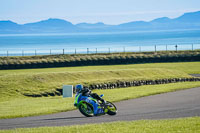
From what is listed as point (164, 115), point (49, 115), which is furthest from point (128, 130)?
point (49, 115)

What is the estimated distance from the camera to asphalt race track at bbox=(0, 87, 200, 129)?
16.8 metres

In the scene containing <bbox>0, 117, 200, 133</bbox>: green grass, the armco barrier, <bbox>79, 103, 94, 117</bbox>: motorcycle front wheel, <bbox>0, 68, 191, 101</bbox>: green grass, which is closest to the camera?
<bbox>0, 117, 200, 133</bbox>: green grass

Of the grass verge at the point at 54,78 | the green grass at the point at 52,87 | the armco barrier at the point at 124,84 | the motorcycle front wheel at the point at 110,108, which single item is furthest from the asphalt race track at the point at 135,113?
the grass verge at the point at 54,78

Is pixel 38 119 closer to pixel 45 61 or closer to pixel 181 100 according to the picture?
pixel 181 100

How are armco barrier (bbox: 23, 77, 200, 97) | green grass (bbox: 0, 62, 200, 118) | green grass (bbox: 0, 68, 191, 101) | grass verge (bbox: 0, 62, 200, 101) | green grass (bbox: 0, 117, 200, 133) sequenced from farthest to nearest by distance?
armco barrier (bbox: 23, 77, 200, 97) < green grass (bbox: 0, 68, 191, 101) < grass verge (bbox: 0, 62, 200, 101) < green grass (bbox: 0, 62, 200, 118) < green grass (bbox: 0, 117, 200, 133)

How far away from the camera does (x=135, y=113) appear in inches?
746

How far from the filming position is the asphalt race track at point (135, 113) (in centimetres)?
1681

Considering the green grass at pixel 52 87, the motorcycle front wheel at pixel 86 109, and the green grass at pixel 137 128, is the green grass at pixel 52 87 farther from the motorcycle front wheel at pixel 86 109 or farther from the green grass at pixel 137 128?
the green grass at pixel 137 128

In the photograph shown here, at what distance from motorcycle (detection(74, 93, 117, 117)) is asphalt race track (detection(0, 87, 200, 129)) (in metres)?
0.26

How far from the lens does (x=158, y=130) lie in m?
13.7

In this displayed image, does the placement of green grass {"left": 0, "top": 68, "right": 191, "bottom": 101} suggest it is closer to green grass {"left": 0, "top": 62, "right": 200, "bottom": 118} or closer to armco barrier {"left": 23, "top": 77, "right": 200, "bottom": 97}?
green grass {"left": 0, "top": 62, "right": 200, "bottom": 118}

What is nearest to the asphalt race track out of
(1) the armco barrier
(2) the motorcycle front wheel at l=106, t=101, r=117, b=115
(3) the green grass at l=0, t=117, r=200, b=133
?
(2) the motorcycle front wheel at l=106, t=101, r=117, b=115

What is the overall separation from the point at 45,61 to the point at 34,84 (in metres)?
24.4

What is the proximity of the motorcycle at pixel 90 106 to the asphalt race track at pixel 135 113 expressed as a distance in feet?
0.85
